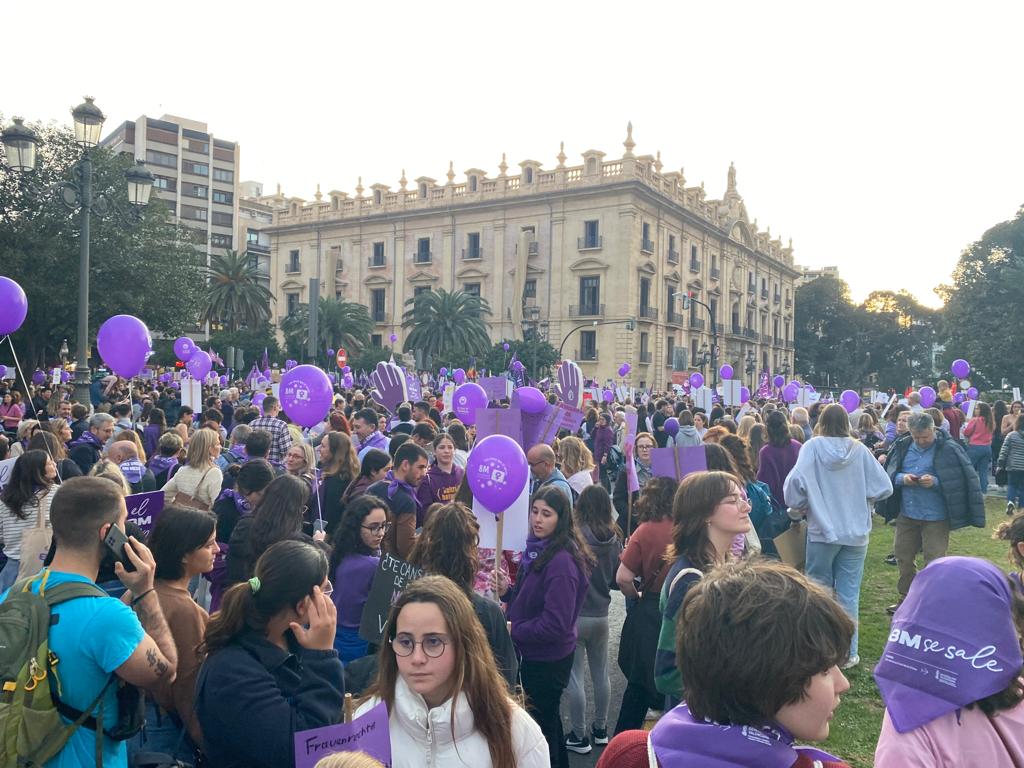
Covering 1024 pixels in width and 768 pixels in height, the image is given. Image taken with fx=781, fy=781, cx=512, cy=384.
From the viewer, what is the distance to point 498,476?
14.3 feet

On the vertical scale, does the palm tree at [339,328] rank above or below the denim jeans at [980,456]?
above

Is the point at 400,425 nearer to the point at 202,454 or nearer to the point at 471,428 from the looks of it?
the point at 471,428

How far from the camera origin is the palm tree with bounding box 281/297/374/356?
44.2 m

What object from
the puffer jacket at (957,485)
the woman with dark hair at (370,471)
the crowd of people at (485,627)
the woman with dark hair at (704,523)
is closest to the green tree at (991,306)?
the puffer jacket at (957,485)

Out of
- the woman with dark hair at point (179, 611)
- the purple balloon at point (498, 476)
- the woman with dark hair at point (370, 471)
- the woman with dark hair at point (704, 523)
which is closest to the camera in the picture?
the woman with dark hair at point (179, 611)

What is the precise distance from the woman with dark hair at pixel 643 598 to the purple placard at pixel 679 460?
133cm

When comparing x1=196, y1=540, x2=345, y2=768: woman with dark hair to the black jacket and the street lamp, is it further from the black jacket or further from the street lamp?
the street lamp

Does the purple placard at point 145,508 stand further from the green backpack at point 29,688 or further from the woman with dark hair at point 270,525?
the green backpack at point 29,688

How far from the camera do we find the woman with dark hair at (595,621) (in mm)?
4352

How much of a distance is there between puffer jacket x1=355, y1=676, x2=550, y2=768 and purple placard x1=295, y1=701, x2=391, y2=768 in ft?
0.39

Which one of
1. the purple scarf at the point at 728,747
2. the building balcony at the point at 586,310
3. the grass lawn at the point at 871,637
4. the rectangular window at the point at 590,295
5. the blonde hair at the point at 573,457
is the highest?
the rectangular window at the point at 590,295

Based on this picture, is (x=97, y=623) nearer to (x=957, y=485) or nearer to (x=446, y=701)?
(x=446, y=701)

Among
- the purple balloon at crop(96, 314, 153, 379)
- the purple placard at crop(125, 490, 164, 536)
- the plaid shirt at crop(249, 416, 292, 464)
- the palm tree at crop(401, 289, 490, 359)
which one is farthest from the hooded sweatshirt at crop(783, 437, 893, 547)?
the palm tree at crop(401, 289, 490, 359)

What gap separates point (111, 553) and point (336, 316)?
1693 inches
